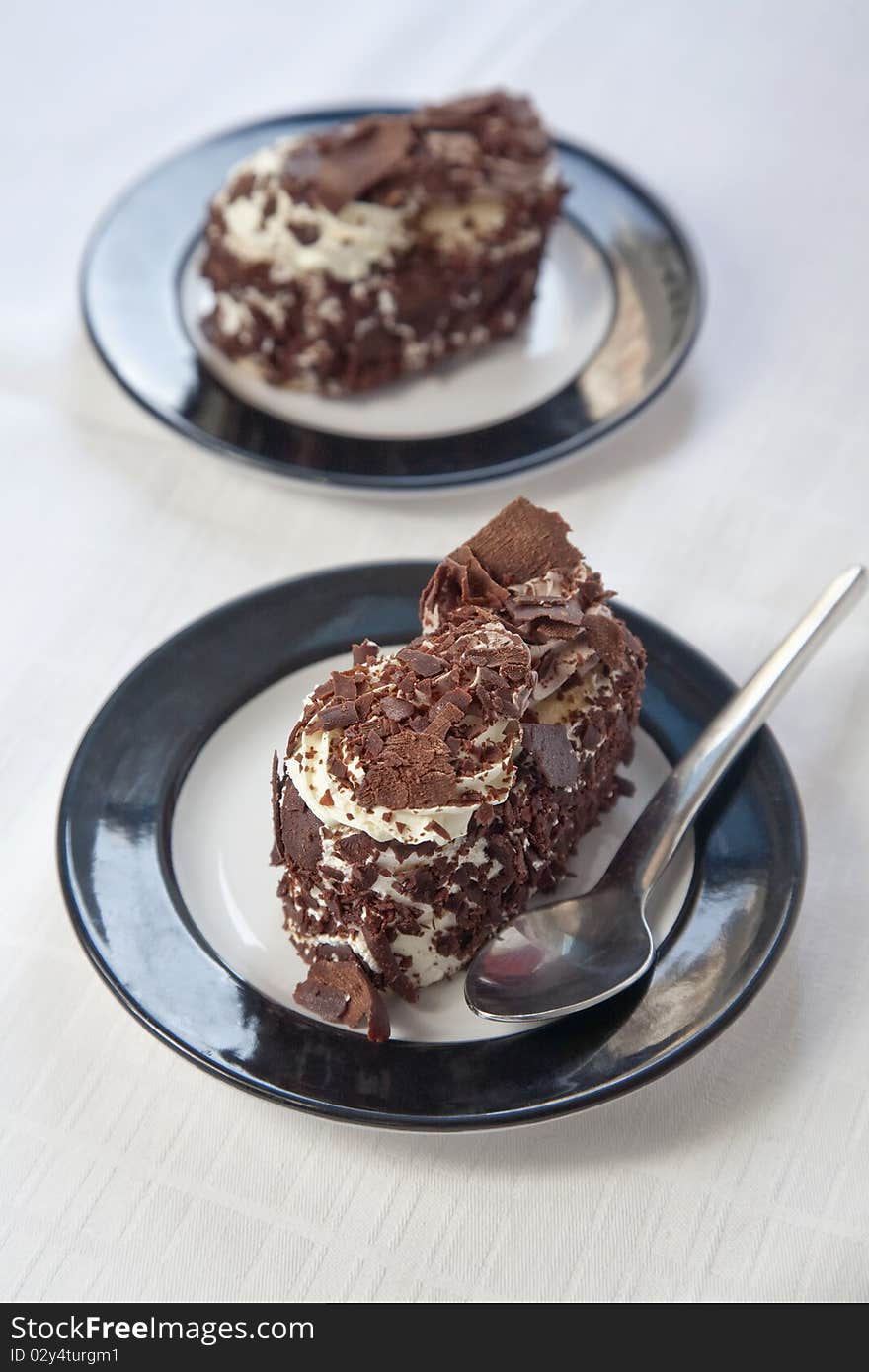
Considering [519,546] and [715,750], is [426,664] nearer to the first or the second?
[519,546]

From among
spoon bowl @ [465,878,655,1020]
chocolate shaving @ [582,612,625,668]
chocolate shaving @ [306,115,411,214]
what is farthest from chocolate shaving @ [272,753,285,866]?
chocolate shaving @ [306,115,411,214]

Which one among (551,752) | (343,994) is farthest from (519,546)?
(343,994)

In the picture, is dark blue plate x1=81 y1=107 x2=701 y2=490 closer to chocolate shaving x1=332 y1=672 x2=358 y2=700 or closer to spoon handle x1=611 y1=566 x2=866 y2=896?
spoon handle x1=611 y1=566 x2=866 y2=896

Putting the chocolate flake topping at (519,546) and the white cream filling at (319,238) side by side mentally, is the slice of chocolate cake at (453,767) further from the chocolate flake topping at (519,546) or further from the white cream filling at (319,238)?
the white cream filling at (319,238)

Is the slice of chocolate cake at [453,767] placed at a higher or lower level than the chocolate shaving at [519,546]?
lower

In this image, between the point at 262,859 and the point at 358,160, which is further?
the point at 358,160

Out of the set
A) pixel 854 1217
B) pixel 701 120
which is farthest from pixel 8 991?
pixel 701 120

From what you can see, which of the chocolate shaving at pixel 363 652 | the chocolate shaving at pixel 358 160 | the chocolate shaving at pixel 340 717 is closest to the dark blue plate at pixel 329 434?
the chocolate shaving at pixel 358 160

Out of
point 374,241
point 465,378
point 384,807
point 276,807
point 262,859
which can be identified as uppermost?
point 374,241
